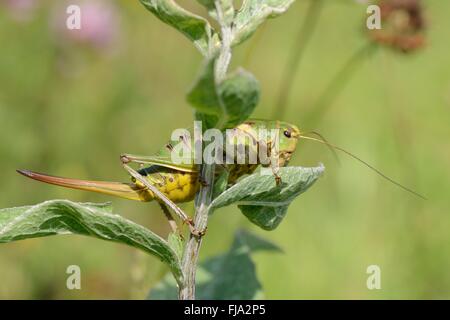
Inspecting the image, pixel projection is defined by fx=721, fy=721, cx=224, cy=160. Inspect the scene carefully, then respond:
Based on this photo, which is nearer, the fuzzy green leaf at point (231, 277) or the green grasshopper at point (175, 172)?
the green grasshopper at point (175, 172)

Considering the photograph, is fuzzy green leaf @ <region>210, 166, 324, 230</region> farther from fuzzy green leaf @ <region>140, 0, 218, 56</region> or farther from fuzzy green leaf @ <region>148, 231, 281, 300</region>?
fuzzy green leaf @ <region>148, 231, 281, 300</region>

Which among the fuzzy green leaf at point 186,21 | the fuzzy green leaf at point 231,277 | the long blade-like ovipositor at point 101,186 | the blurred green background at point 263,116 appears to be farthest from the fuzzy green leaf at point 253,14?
the blurred green background at point 263,116

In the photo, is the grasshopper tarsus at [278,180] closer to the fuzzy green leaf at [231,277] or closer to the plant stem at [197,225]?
the plant stem at [197,225]

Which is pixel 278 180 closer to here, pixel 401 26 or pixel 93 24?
pixel 401 26

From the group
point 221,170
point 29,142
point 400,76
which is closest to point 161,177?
point 221,170

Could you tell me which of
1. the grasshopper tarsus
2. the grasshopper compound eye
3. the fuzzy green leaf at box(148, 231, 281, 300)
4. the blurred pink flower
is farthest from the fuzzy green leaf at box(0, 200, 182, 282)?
the blurred pink flower

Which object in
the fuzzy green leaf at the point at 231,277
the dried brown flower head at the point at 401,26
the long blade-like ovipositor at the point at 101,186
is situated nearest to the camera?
the long blade-like ovipositor at the point at 101,186
